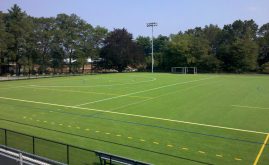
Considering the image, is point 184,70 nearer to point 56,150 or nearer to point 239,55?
point 239,55

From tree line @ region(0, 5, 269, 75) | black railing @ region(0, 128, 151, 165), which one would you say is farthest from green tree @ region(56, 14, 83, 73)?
black railing @ region(0, 128, 151, 165)

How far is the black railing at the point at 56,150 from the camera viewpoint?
10.4 meters

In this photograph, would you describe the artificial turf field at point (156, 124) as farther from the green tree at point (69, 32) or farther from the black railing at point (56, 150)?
the green tree at point (69, 32)

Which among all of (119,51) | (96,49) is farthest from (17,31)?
(119,51)

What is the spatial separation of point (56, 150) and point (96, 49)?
8200cm

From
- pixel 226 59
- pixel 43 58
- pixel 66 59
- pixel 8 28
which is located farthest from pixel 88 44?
pixel 226 59

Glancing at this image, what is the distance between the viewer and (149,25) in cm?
8625

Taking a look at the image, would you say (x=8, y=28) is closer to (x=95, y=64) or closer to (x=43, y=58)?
(x=43, y=58)

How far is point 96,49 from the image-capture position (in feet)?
303

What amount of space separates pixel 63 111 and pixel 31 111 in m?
2.50

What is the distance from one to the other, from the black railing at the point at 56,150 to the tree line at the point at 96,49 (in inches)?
2354

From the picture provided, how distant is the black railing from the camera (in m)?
10.4

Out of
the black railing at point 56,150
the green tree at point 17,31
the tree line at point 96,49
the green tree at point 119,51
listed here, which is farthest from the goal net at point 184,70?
the black railing at point 56,150

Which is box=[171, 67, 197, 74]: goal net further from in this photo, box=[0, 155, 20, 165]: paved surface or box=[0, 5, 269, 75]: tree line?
box=[0, 155, 20, 165]: paved surface
